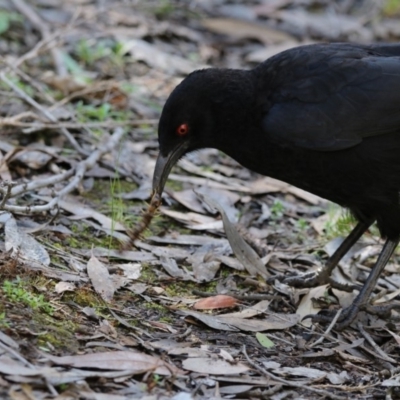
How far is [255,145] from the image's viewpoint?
5262 mm

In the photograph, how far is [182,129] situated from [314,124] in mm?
843

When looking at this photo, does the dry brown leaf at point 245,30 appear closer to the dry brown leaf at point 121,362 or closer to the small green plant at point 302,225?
the small green plant at point 302,225

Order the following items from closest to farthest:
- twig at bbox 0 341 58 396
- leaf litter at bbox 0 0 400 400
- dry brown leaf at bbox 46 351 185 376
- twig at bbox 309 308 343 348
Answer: twig at bbox 0 341 58 396, dry brown leaf at bbox 46 351 185 376, leaf litter at bbox 0 0 400 400, twig at bbox 309 308 343 348

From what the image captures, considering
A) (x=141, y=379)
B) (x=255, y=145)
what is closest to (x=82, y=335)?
(x=141, y=379)

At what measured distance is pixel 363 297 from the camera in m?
5.28

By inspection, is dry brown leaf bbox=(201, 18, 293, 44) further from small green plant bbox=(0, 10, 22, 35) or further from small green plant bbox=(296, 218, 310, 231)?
small green plant bbox=(296, 218, 310, 231)

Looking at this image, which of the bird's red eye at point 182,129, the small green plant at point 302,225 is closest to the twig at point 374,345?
the small green plant at point 302,225

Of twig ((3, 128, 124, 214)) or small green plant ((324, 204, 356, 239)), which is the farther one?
small green plant ((324, 204, 356, 239))

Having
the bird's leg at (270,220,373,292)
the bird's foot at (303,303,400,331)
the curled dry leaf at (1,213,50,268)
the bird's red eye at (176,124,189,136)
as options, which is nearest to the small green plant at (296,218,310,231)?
the bird's leg at (270,220,373,292)

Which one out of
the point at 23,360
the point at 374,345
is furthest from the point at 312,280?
the point at 23,360

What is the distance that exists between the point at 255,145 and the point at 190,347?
5.06 ft

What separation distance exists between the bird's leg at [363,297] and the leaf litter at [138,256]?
96mm

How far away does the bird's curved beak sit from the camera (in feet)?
17.7

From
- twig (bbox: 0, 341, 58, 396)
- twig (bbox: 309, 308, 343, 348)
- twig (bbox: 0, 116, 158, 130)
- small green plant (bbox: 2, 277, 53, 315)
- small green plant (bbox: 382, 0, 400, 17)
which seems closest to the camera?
twig (bbox: 0, 341, 58, 396)
